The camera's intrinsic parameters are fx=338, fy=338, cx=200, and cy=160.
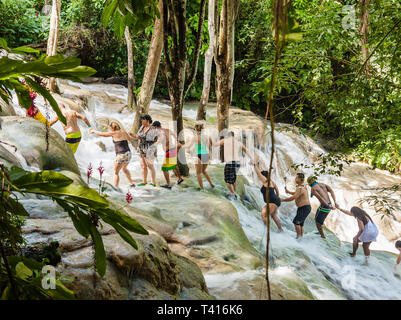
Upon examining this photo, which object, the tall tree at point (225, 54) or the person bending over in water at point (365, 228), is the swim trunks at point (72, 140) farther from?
the person bending over in water at point (365, 228)

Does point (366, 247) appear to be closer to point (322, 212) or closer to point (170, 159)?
point (322, 212)

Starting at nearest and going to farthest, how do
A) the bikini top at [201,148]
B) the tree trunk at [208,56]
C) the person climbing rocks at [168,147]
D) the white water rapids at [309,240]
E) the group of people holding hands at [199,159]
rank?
the white water rapids at [309,240], the group of people holding hands at [199,159], the person climbing rocks at [168,147], the bikini top at [201,148], the tree trunk at [208,56]

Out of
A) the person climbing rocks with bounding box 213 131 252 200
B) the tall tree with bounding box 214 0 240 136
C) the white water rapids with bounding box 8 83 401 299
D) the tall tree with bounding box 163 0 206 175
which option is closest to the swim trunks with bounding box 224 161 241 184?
the person climbing rocks with bounding box 213 131 252 200

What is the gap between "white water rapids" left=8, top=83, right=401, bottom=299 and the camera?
5.70 meters

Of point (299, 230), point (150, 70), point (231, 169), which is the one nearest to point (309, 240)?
point (299, 230)

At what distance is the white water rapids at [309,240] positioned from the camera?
5.70 metres

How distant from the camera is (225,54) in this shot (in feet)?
25.0

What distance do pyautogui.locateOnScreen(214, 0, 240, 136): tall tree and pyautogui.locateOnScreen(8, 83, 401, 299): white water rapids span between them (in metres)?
2.10

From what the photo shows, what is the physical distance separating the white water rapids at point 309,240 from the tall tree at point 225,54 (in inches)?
82.6

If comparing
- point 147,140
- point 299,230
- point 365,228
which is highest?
point 147,140

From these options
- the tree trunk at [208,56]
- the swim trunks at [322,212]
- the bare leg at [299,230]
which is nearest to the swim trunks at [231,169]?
the bare leg at [299,230]

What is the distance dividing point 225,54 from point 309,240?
4603 millimetres

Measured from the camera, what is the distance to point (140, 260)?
2.38 m

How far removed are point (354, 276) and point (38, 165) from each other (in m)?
6.13
